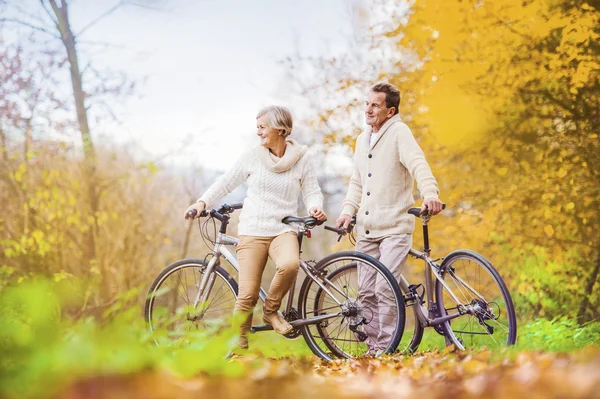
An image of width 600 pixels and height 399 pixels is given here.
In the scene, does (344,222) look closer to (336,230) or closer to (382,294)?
(336,230)

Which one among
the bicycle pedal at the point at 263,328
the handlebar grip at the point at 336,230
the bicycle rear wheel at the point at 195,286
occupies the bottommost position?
the bicycle pedal at the point at 263,328

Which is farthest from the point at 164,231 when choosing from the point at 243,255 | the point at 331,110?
the point at 243,255

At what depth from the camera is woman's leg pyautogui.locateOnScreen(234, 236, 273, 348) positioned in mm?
4074

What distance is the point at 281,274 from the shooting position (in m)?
3.99

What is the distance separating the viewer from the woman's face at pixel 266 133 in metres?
4.12

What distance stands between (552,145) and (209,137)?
4.71m

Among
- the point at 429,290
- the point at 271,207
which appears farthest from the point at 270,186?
the point at 429,290

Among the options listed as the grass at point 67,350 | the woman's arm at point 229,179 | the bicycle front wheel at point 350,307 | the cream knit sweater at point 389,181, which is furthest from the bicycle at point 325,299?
the grass at point 67,350

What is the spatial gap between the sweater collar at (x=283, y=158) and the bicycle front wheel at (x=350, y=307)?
650 mm

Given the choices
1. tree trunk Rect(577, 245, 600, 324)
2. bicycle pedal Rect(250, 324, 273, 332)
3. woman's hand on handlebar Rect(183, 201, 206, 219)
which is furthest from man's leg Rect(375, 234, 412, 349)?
tree trunk Rect(577, 245, 600, 324)

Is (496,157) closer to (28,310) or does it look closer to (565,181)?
(565,181)

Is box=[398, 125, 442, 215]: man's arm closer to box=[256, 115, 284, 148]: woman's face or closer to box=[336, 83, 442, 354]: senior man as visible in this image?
box=[336, 83, 442, 354]: senior man

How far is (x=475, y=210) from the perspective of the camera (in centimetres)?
710

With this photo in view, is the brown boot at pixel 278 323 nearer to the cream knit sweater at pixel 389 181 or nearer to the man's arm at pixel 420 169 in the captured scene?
the cream knit sweater at pixel 389 181
